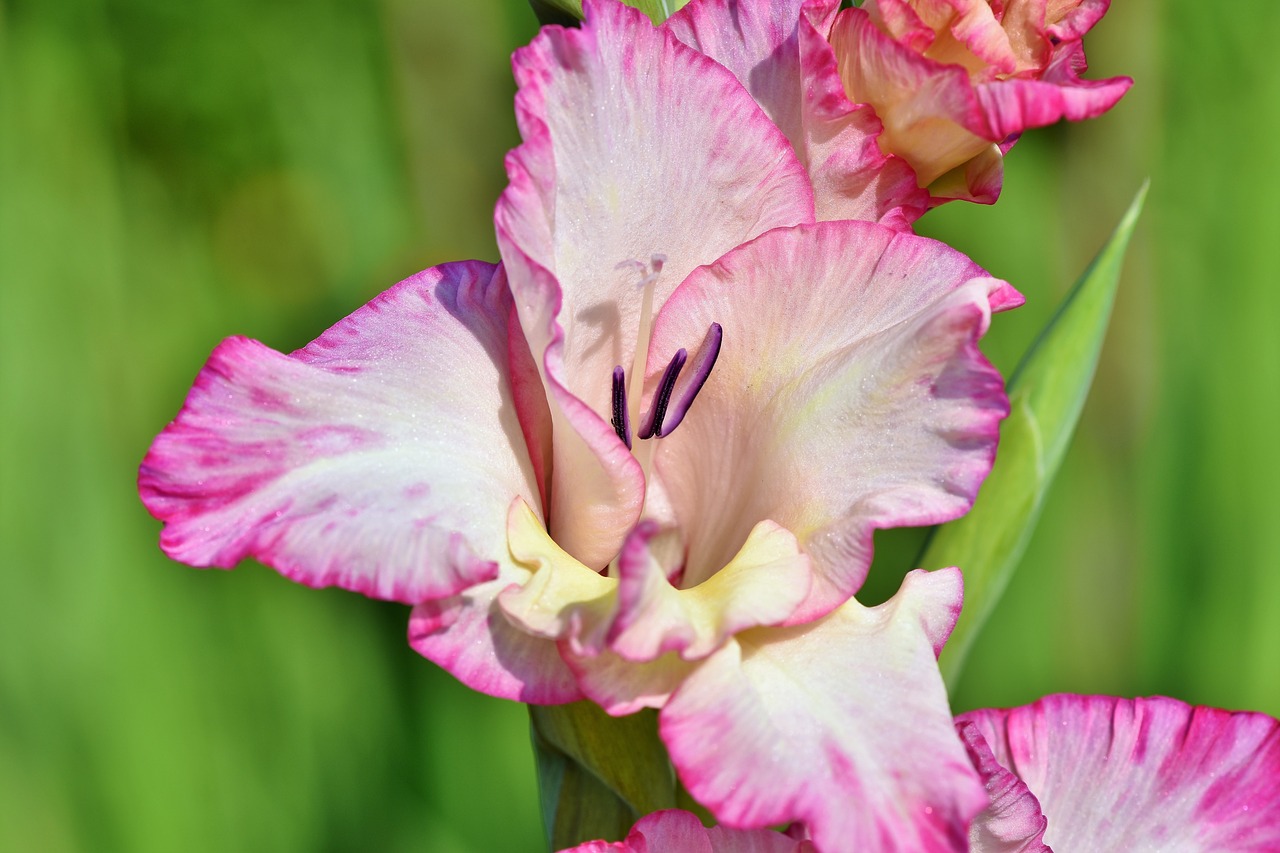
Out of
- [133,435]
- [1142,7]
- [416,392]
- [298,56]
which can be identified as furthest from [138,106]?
[1142,7]

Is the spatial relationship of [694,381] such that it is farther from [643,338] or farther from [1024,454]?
[1024,454]

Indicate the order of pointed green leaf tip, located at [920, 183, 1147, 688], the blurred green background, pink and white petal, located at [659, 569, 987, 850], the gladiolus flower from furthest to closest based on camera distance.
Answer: the blurred green background, pointed green leaf tip, located at [920, 183, 1147, 688], the gladiolus flower, pink and white petal, located at [659, 569, 987, 850]

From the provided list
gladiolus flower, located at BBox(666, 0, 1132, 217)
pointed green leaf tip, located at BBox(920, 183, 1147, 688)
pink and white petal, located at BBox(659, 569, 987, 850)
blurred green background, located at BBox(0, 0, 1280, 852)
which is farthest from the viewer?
blurred green background, located at BBox(0, 0, 1280, 852)

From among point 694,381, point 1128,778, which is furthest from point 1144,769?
point 694,381

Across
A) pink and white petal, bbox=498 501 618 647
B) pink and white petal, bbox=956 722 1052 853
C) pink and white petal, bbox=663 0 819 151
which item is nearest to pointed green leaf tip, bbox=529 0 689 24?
pink and white petal, bbox=663 0 819 151

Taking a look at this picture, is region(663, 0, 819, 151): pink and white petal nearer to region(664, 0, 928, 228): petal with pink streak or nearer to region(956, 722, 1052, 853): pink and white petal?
Answer: region(664, 0, 928, 228): petal with pink streak

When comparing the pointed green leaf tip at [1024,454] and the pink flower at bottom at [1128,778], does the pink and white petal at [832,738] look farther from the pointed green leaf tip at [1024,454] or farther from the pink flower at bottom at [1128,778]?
the pointed green leaf tip at [1024,454]

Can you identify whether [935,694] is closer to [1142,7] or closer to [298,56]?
[298,56]
